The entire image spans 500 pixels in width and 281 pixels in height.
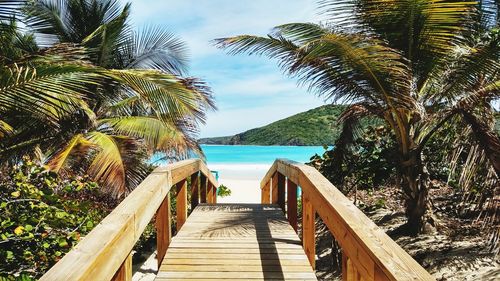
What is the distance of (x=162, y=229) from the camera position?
11.7 ft

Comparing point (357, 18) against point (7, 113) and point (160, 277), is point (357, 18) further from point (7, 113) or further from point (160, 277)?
point (7, 113)

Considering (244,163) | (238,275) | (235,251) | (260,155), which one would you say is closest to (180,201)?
(235,251)

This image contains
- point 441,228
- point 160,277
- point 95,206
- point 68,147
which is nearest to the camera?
point 160,277

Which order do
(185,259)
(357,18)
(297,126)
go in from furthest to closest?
(297,126) → (357,18) → (185,259)

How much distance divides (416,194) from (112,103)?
6965mm

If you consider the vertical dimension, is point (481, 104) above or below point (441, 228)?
above

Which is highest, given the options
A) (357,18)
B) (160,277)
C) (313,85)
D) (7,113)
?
(357,18)

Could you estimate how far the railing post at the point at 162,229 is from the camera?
349 cm

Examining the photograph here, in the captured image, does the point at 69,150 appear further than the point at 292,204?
Yes

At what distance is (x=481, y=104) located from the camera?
4812 millimetres

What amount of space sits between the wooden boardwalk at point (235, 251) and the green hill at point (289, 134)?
44021 mm

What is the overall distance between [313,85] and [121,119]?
183 inches

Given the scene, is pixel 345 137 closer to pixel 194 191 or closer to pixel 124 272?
pixel 194 191

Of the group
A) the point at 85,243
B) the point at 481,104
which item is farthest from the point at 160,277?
the point at 481,104
